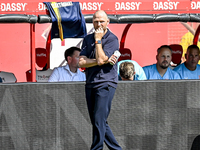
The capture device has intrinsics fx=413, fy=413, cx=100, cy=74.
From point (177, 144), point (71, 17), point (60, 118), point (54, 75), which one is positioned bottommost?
point (177, 144)

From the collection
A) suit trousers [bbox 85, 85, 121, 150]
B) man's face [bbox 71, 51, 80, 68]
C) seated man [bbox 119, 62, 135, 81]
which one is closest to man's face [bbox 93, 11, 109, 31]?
suit trousers [bbox 85, 85, 121, 150]

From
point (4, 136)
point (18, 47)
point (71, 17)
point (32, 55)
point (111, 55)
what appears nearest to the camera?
point (111, 55)

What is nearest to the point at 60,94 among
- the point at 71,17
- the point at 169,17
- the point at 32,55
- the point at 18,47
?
the point at 32,55

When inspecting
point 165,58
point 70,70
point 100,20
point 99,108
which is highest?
point 100,20

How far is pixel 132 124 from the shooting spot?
493 cm

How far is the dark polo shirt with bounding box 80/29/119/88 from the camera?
4.30 meters

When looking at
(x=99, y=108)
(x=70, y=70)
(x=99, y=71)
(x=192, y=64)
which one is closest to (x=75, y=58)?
(x=70, y=70)

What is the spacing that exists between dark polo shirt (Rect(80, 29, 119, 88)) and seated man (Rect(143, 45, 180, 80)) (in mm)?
2469

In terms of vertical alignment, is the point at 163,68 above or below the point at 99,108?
above

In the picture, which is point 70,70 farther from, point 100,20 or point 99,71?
point 100,20

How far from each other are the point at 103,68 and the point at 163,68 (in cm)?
268

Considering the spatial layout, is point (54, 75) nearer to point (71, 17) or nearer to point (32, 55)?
point (32, 55)

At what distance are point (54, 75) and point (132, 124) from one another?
1.89 metres

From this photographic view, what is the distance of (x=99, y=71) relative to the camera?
4328mm
